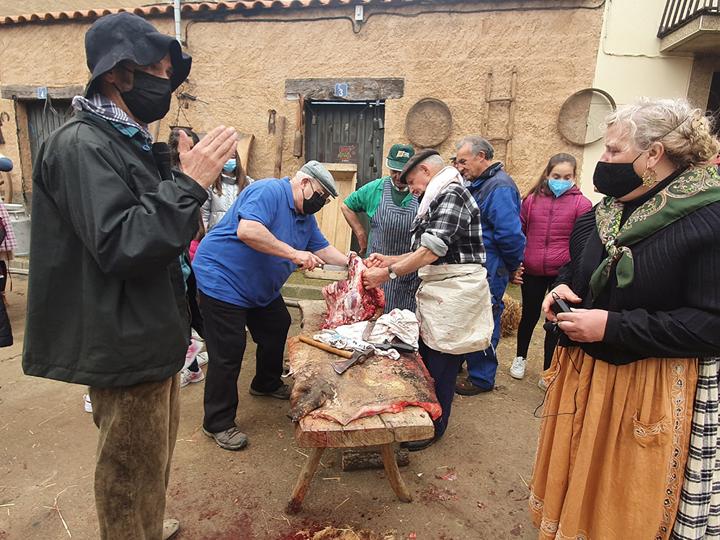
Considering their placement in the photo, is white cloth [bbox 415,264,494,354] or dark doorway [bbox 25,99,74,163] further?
dark doorway [bbox 25,99,74,163]

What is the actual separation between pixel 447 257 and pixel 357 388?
1.03 meters

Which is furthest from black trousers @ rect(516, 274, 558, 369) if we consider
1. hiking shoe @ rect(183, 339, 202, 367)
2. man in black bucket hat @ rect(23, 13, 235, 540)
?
man in black bucket hat @ rect(23, 13, 235, 540)

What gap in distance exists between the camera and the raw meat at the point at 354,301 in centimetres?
317

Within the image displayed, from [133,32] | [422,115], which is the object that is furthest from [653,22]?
[133,32]

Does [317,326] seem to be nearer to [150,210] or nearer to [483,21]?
[150,210]

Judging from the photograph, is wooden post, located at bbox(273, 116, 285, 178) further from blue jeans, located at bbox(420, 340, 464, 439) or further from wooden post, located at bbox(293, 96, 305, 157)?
blue jeans, located at bbox(420, 340, 464, 439)

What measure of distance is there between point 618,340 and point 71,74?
9316 mm

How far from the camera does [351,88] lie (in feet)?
22.4

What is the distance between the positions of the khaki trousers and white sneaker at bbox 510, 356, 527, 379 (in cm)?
327

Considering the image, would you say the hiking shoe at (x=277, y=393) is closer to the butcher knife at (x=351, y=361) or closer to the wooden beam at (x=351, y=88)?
the butcher knife at (x=351, y=361)

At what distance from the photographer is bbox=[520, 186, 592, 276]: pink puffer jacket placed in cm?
378

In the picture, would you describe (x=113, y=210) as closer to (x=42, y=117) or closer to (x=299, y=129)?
(x=299, y=129)

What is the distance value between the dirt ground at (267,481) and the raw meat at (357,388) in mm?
714

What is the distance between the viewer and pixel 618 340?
5.34 feet
